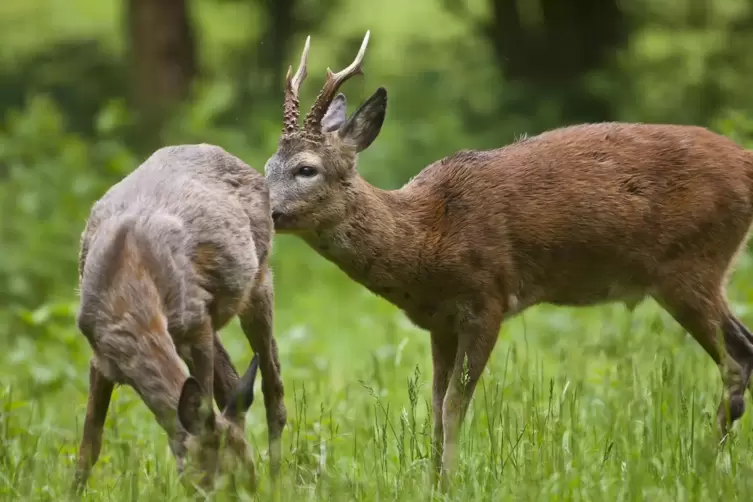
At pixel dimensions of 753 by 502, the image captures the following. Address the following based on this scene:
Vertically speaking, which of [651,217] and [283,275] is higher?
[651,217]

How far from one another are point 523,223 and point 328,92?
1134 mm

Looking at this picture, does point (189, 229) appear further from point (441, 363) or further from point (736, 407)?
point (736, 407)

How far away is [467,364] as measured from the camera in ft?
21.1

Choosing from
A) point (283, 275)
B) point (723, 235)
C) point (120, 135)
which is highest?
point (723, 235)

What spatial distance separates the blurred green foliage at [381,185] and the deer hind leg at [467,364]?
0.20 meters

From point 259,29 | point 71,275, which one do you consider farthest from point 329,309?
point 259,29

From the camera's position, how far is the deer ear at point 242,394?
5.03 meters

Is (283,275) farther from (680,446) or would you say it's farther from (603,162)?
(680,446)

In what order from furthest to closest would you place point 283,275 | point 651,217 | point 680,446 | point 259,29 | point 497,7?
point 259,29, point 497,7, point 283,275, point 651,217, point 680,446

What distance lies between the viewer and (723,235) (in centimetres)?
692

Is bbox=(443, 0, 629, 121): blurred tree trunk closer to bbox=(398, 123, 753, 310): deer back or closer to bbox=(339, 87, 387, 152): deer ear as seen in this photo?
bbox=(398, 123, 753, 310): deer back

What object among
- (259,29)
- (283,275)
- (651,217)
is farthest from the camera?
(259,29)

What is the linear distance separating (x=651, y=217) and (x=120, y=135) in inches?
297

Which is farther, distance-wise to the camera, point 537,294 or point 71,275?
point 71,275
